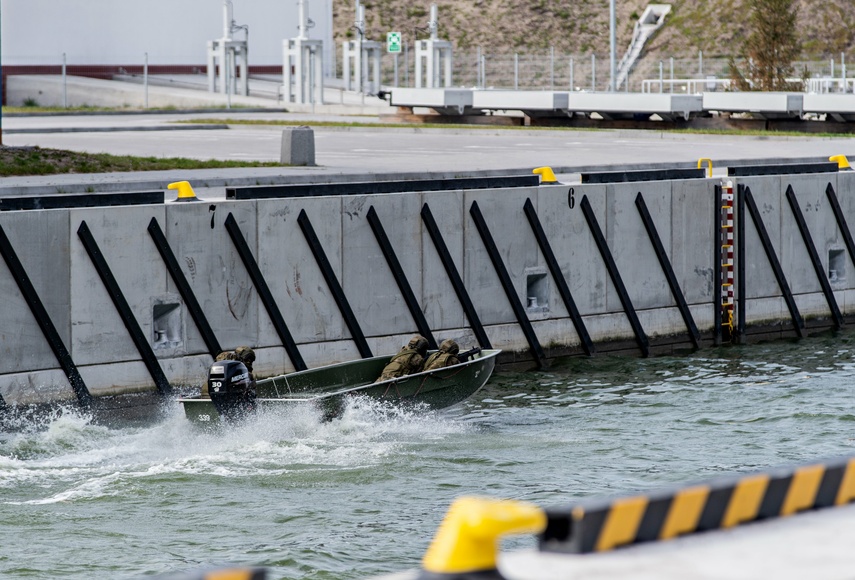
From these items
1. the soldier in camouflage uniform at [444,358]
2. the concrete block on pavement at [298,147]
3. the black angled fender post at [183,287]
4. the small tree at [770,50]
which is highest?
the small tree at [770,50]

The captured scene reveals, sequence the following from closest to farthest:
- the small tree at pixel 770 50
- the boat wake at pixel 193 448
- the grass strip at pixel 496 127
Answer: the boat wake at pixel 193 448 < the grass strip at pixel 496 127 < the small tree at pixel 770 50

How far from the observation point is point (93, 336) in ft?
52.7

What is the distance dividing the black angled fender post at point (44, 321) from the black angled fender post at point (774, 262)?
1199 centimetres

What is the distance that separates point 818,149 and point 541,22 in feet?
170

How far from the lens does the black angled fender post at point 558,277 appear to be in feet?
66.4

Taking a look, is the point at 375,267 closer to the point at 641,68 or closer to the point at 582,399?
the point at 582,399

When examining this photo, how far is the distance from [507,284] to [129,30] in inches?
1999

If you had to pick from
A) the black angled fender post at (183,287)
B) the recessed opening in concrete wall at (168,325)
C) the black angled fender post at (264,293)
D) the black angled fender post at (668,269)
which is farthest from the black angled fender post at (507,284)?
the recessed opening in concrete wall at (168,325)

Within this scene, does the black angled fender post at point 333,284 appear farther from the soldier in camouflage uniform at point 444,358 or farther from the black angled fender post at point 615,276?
the black angled fender post at point 615,276

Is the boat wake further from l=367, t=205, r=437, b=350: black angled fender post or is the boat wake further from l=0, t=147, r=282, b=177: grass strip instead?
l=0, t=147, r=282, b=177: grass strip

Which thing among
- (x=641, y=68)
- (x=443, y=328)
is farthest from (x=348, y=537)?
(x=641, y=68)

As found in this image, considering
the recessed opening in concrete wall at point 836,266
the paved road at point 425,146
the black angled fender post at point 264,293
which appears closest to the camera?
the black angled fender post at point 264,293

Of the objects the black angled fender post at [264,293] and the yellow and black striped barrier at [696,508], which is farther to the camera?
the black angled fender post at [264,293]

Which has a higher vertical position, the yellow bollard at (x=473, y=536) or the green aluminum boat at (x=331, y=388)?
the yellow bollard at (x=473, y=536)
